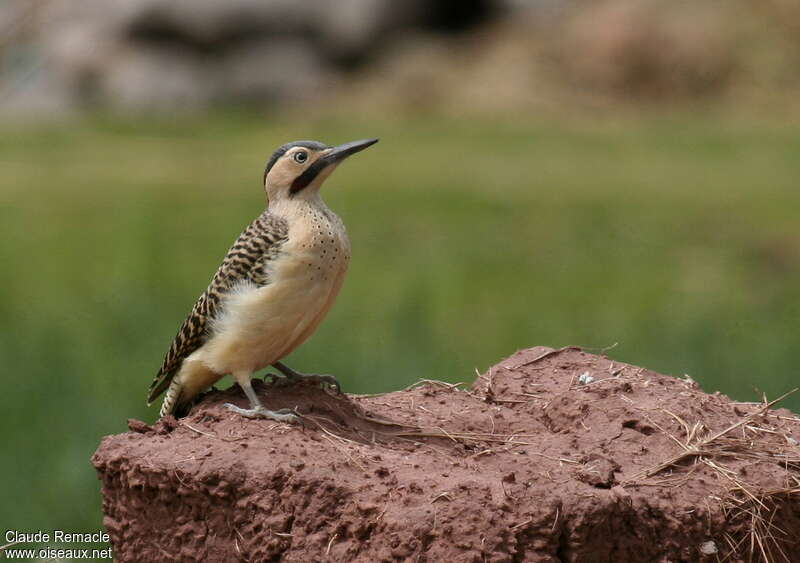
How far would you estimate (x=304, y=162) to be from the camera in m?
6.09

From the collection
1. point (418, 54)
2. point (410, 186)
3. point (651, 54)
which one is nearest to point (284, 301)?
point (410, 186)

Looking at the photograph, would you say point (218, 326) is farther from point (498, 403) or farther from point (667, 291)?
point (667, 291)

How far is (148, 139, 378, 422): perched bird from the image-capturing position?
19.5 feet

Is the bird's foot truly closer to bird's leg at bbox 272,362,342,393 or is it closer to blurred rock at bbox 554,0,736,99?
bird's leg at bbox 272,362,342,393

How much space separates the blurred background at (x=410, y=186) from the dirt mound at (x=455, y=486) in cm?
230

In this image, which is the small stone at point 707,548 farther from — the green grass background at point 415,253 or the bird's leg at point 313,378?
the green grass background at point 415,253

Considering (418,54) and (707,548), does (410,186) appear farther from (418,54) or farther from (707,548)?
(707,548)

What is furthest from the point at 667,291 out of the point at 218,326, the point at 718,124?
the point at 218,326

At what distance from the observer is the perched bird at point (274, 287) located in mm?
5941

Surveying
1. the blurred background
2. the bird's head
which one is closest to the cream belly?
the bird's head

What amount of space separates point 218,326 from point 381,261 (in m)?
10.7

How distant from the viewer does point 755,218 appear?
18.2m

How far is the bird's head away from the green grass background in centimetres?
399

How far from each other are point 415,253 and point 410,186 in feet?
9.82
